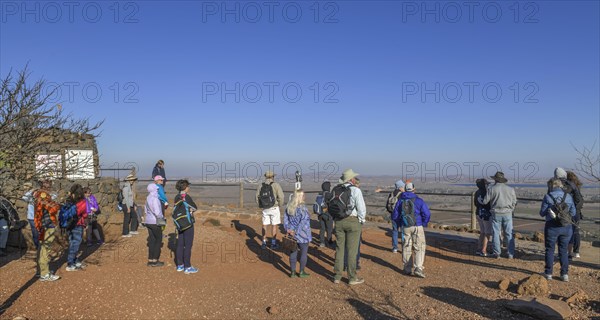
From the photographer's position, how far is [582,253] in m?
8.94

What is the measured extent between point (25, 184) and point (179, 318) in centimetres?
253

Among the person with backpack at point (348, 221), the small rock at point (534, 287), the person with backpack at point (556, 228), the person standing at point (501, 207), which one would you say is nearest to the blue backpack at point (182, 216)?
the person with backpack at point (348, 221)

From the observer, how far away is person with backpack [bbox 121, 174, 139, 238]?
33.8ft

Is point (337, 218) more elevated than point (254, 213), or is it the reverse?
point (337, 218)

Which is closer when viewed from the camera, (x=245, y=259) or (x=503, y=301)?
(x=503, y=301)

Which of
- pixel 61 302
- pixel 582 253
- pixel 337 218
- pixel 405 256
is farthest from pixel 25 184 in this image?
pixel 582 253

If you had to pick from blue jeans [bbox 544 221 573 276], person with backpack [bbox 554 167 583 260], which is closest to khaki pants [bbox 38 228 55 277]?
blue jeans [bbox 544 221 573 276]

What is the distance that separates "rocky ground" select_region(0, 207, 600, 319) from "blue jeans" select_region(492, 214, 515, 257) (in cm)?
29

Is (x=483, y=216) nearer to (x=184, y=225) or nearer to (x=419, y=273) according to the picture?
(x=419, y=273)

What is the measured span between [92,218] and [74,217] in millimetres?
2451

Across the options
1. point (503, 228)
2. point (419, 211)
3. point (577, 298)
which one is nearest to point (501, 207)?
point (503, 228)

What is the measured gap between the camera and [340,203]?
6.79 m

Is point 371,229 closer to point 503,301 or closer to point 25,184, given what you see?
point 503,301

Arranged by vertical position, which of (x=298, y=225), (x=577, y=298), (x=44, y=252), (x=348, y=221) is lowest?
(x=577, y=298)
